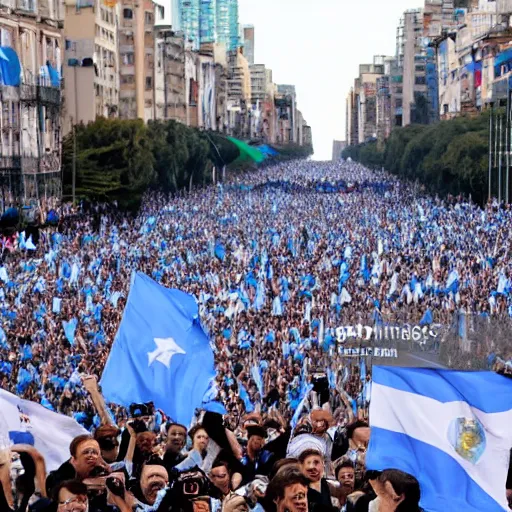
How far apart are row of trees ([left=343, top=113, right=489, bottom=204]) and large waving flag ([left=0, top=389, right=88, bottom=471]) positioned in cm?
7288

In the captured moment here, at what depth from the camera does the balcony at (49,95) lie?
211ft

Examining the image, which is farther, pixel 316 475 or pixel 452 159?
pixel 452 159

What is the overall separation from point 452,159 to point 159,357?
7395 centimetres

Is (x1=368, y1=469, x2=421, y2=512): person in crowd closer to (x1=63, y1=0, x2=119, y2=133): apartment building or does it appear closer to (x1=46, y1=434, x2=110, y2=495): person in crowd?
(x1=46, y1=434, x2=110, y2=495): person in crowd

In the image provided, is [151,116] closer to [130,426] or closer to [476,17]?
[476,17]

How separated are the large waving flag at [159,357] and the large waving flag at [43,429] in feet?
6.69

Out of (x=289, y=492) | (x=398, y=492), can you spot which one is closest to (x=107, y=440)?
(x=289, y=492)

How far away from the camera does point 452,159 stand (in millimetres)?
84312

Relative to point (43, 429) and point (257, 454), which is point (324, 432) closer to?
point (257, 454)

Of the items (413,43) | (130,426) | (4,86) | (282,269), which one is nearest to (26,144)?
(4,86)

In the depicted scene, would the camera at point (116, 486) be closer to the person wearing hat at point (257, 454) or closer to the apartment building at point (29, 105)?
the person wearing hat at point (257, 454)

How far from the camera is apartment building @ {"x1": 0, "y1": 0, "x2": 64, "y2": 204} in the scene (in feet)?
198

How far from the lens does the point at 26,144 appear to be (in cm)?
6250

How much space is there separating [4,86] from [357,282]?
90.1ft
